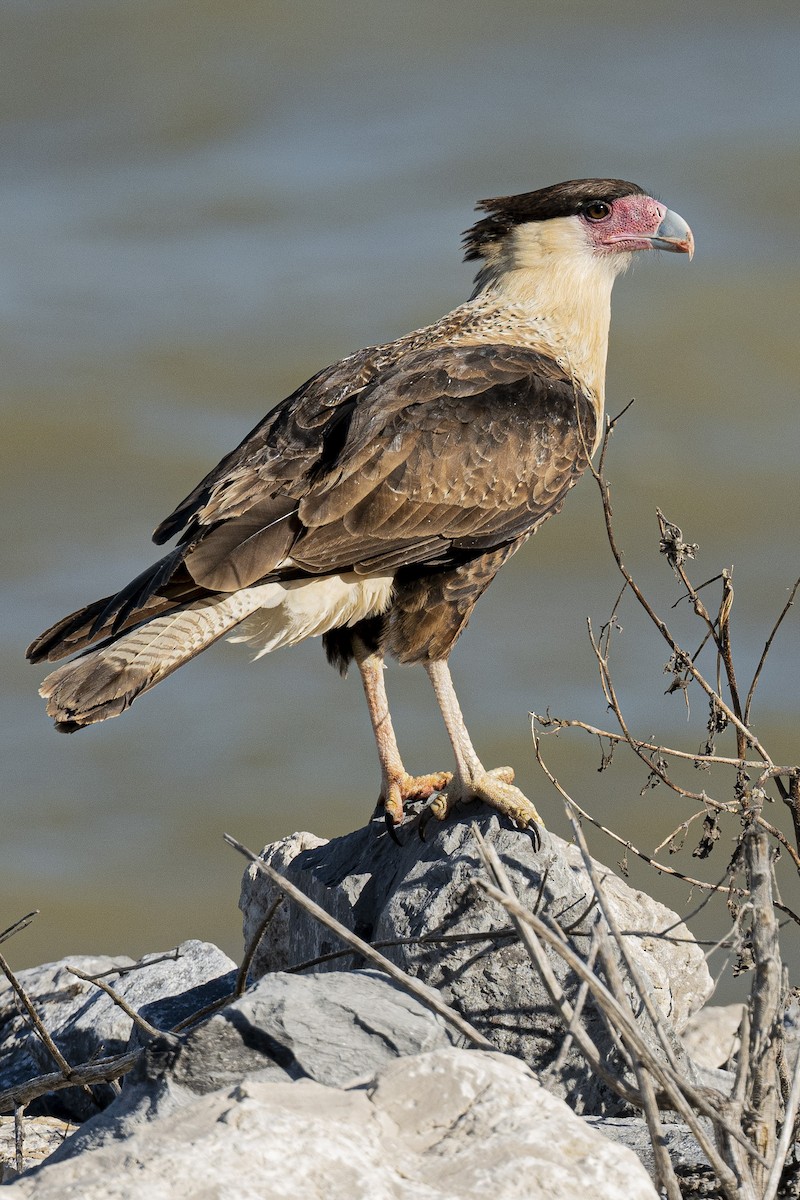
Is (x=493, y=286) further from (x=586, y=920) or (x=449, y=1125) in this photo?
(x=449, y=1125)

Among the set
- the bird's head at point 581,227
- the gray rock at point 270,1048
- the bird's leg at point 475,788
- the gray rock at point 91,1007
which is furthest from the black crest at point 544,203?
the gray rock at point 270,1048

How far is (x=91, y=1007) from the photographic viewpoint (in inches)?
193

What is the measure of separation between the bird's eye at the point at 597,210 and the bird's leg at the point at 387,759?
1935 millimetres

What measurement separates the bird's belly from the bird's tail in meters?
0.16

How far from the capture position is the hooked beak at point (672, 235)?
5.79 meters

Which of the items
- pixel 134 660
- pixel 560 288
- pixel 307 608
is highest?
pixel 560 288

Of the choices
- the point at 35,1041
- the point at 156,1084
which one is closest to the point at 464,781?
the point at 35,1041

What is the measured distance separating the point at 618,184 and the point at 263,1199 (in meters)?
4.57

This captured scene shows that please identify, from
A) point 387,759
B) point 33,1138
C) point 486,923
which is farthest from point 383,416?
point 33,1138

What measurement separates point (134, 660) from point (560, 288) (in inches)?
93.1

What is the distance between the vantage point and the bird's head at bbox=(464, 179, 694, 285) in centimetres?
571

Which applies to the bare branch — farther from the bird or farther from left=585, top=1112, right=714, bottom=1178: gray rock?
the bird

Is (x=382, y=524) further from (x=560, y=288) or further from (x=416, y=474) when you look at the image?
(x=560, y=288)

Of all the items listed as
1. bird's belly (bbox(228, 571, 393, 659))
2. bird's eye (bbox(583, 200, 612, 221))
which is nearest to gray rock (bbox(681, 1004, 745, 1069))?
bird's belly (bbox(228, 571, 393, 659))
